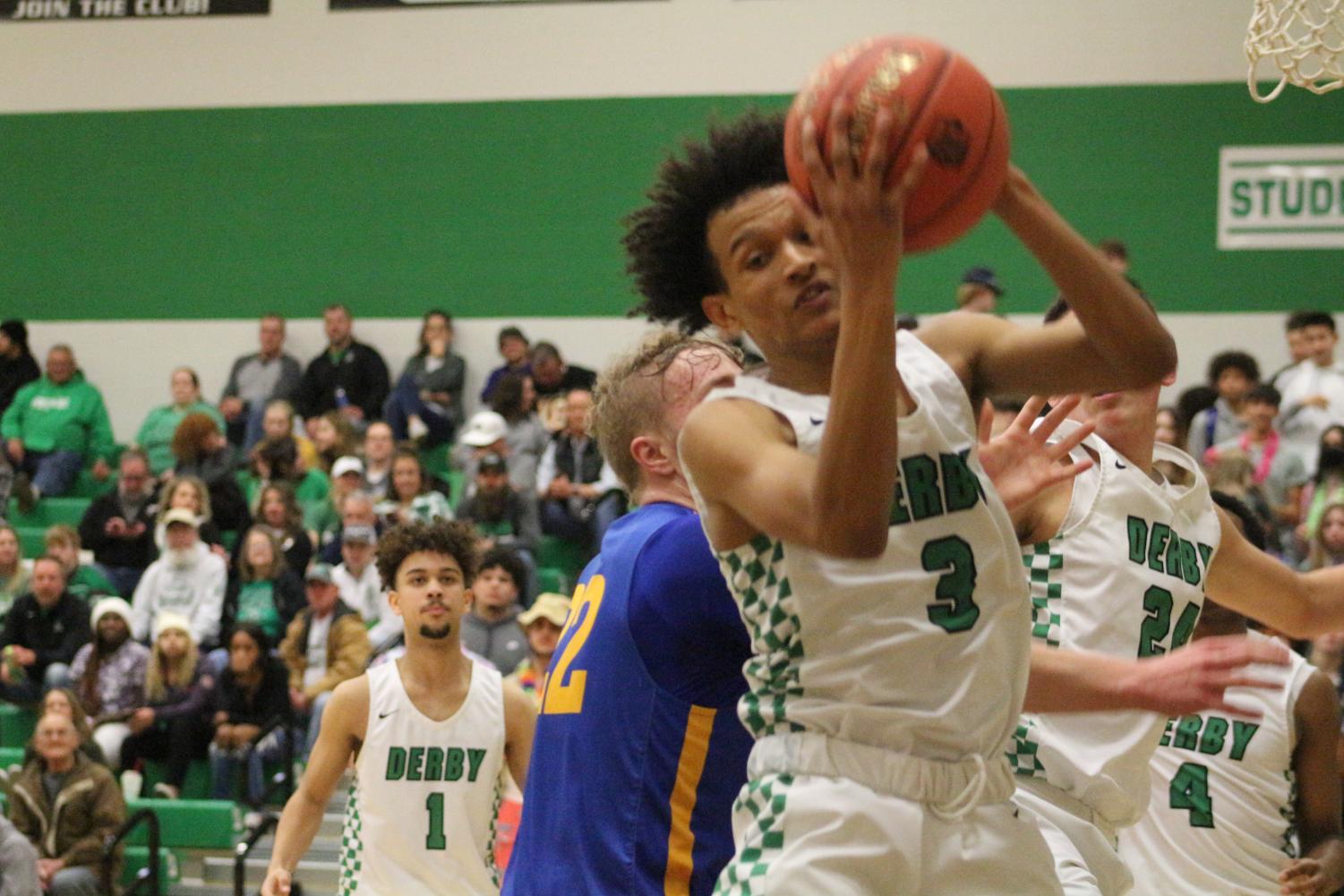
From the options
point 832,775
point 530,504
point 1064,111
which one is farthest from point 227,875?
point 1064,111

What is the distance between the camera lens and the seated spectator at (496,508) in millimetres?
12617

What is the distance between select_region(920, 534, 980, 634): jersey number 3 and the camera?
2.57 meters

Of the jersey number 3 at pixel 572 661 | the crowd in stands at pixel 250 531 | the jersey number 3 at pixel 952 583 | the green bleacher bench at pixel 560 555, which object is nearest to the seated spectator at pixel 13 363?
the crowd in stands at pixel 250 531

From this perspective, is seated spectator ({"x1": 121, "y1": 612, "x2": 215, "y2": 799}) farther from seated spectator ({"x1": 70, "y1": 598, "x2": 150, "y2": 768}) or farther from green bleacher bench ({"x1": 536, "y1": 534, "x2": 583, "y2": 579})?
green bleacher bench ({"x1": 536, "y1": 534, "x2": 583, "y2": 579})

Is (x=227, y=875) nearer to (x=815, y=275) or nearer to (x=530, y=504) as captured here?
(x=530, y=504)

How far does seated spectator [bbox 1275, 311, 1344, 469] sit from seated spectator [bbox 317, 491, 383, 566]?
617 centimetres

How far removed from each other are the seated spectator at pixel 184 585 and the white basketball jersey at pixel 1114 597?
9.00 m

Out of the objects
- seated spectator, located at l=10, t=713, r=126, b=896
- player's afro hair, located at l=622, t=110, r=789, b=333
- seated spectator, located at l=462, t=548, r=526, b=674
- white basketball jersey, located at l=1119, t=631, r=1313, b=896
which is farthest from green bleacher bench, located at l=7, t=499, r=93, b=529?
player's afro hair, located at l=622, t=110, r=789, b=333

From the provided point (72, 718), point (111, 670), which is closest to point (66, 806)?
point (72, 718)

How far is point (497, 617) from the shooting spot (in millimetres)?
10516

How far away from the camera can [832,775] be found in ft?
8.50

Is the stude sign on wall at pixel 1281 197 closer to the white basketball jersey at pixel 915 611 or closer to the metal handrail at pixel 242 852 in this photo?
the metal handrail at pixel 242 852

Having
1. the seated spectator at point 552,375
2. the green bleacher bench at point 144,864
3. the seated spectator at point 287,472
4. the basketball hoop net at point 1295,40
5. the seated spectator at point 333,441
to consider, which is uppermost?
the seated spectator at point 552,375

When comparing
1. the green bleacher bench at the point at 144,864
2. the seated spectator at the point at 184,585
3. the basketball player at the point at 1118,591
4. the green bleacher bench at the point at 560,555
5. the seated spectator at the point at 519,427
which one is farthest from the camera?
the seated spectator at the point at 519,427
